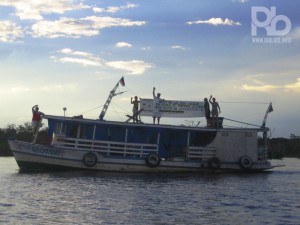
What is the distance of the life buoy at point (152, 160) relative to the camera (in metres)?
27.4

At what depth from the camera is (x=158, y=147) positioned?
28484mm

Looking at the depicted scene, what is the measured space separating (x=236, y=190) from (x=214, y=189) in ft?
3.18

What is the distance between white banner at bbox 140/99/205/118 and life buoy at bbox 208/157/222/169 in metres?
3.12

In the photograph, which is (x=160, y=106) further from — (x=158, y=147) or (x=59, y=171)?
(x=59, y=171)

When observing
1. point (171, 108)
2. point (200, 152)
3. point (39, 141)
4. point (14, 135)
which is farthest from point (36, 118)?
point (14, 135)

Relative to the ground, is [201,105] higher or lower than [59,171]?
higher

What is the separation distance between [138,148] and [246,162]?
22.8 ft

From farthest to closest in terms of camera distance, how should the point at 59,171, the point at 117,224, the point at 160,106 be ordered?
the point at 160,106
the point at 59,171
the point at 117,224

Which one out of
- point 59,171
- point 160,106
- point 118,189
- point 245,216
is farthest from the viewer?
point 160,106

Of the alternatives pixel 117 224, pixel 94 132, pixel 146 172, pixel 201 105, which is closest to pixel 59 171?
pixel 94 132

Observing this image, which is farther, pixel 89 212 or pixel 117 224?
pixel 89 212

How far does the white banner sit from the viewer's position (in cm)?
2962

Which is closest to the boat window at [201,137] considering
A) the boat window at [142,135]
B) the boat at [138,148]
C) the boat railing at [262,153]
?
the boat at [138,148]

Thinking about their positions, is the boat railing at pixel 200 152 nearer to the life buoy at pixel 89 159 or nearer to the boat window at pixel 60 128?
the life buoy at pixel 89 159
